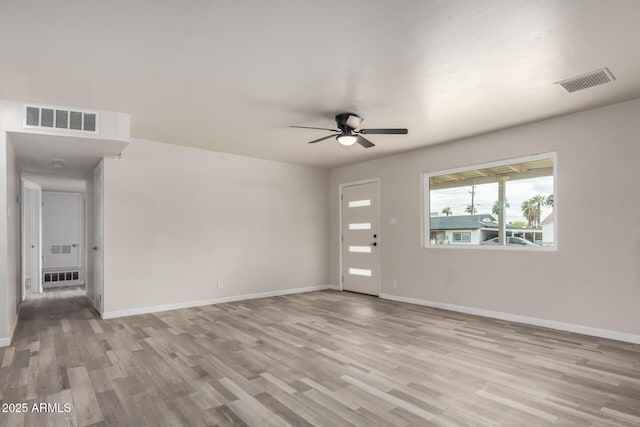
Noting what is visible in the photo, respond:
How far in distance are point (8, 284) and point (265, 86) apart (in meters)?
3.65

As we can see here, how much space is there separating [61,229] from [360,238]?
728cm

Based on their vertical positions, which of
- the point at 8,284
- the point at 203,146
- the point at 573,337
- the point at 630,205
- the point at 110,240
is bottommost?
the point at 573,337

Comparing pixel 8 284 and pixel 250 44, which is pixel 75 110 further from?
pixel 250 44

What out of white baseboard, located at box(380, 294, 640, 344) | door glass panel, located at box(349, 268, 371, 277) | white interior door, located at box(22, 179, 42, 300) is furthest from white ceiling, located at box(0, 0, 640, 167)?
white interior door, located at box(22, 179, 42, 300)

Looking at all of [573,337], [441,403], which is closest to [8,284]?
[441,403]

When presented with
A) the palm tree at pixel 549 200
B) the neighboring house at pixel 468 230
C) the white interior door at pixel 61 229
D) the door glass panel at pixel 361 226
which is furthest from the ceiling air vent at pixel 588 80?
the white interior door at pixel 61 229

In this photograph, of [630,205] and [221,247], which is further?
[221,247]

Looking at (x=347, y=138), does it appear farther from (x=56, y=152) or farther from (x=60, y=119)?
(x=56, y=152)

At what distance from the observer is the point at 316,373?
306cm

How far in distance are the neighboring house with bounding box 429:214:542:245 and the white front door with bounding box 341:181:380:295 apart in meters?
1.29

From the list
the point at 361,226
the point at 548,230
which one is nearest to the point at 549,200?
the point at 548,230

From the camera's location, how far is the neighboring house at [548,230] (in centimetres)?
450

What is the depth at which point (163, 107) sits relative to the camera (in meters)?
4.04

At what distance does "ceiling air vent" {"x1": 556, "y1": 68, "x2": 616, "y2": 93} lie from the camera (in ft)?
10.5
